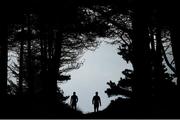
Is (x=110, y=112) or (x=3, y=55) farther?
(x=3, y=55)

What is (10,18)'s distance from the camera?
51.5ft

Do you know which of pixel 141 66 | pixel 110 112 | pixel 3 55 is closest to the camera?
pixel 141 66

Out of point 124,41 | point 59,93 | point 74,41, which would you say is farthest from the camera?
point 59,93

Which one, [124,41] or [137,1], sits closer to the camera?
[137,1]

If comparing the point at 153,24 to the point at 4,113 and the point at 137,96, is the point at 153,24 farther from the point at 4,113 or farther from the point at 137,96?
the point at 4,113

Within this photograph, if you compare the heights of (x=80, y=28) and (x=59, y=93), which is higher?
(x=80, y=28)

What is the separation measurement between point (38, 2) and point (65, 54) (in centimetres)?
1024

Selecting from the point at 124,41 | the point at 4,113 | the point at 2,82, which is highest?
the point at 124,41

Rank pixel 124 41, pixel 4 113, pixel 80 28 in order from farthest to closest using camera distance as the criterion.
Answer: pixel 124 41 < pixel 80 28 < pixel 4 113

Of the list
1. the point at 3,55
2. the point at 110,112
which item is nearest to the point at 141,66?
the point at 110,112

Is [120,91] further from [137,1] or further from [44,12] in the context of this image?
[137,1]

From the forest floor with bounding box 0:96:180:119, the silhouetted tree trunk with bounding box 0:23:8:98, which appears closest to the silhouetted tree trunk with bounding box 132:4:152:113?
the forest floor with bounding box 0:96:180:119

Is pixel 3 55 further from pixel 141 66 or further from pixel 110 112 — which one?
pixel 141 66

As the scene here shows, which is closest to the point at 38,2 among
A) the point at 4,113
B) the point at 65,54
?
the point at 4,113
